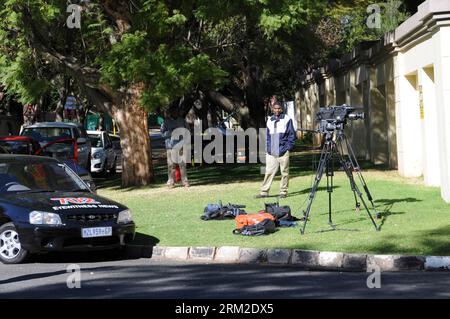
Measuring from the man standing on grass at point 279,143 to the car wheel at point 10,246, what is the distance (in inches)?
282

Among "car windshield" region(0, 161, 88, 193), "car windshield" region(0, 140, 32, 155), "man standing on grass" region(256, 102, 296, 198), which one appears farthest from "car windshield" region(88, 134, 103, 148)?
"car windshield" region(0, 161, 88, 193)

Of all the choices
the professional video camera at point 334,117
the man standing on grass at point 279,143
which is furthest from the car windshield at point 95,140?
the professional video camera at point 334,117

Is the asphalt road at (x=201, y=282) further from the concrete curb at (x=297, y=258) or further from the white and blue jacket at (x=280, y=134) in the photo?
the white and blue jacket at (x=280, y=134)

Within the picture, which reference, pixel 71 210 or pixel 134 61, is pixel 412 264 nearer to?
pixel 71 210

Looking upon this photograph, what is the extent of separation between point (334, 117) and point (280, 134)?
472 centimetres

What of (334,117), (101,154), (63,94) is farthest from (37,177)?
(63,94)

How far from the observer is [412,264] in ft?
34.3

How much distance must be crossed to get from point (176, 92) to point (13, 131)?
39.6 metres

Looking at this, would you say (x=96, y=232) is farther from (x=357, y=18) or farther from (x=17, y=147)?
(x=357, y=18)

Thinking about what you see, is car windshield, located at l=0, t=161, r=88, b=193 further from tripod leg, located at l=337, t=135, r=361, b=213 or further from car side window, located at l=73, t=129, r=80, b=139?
car side window, located at l=73, t=129, r=80, b=139

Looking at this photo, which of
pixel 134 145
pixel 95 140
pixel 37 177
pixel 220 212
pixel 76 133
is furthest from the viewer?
pixel 95 140

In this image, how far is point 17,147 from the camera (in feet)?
78.4
